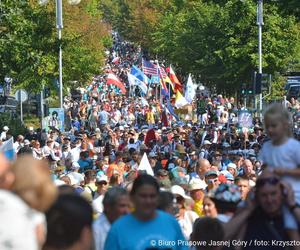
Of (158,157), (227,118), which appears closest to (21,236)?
(158,157)

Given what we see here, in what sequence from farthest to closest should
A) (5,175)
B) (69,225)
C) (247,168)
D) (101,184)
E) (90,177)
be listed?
(247,168) < (90,177) < (101,184) < (69,225) < (5,175)

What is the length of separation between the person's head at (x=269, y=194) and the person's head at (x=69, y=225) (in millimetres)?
1694

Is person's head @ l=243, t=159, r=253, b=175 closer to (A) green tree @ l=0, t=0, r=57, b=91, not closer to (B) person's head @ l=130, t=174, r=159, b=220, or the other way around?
(B) person's head @ l=130, t=174, r=159, b=220

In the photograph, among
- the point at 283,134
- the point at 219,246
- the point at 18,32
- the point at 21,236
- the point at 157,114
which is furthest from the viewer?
the point at 157,114

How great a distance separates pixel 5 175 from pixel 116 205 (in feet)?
10.3

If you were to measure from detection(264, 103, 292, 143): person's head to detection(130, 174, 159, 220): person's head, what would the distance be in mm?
942

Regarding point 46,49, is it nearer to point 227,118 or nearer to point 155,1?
point 227,118

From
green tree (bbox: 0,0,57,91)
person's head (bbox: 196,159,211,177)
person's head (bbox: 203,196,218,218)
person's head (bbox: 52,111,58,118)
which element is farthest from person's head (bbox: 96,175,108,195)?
person's head (bbox: 52,111,58,118)

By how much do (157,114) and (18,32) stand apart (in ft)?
43.3

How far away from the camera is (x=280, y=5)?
3091cm

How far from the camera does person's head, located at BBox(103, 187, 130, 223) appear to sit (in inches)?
365

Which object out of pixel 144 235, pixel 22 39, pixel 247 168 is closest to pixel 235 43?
pixel 22 39

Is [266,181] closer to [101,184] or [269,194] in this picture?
[269,194]

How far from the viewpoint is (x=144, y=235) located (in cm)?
821
